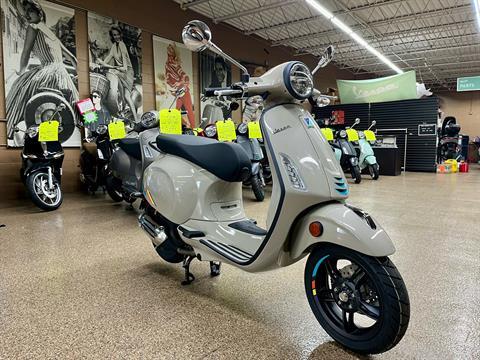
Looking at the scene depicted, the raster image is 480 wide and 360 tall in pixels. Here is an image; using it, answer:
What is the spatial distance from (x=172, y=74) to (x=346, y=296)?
646 cm

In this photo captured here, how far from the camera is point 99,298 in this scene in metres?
1.70

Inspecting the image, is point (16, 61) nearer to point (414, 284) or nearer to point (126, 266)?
point (126, 266)

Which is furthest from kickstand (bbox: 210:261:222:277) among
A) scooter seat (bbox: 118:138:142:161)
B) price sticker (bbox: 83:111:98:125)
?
price sticker (bbox: 83:111:98:125)

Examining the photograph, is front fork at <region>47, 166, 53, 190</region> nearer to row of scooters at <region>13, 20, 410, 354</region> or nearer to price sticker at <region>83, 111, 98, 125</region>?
price sticker at <region>83, 111, 98, 125</region>

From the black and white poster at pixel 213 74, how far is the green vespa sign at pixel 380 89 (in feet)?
13.5

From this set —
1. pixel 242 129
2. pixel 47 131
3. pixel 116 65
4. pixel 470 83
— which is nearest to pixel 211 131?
pixel 242 129

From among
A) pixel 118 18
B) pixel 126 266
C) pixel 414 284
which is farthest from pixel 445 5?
pixel 126 266

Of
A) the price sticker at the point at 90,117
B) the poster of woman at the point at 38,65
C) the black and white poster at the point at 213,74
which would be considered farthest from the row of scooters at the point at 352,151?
the poster of woman at the point at 38,65

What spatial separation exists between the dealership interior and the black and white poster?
1.49 m

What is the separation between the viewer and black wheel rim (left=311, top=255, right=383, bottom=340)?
1.19 metres

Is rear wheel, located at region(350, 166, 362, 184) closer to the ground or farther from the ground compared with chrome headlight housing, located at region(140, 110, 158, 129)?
closer to the ground

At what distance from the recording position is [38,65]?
4.87 m

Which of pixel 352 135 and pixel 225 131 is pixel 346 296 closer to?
pixel 225 131

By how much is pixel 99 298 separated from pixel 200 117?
620 centimetres
